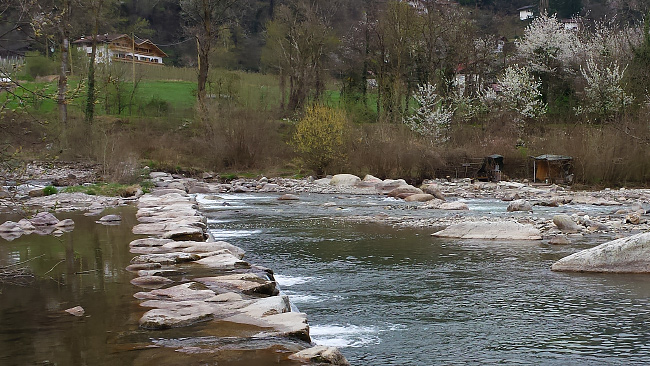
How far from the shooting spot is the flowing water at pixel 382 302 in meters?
5.42

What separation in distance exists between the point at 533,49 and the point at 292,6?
15.1 metres

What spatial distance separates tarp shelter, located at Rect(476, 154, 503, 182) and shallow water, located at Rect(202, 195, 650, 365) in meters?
15.4

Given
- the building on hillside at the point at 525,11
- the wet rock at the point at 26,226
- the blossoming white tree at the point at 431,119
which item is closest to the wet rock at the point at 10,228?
the wet rock at the point at 26,226

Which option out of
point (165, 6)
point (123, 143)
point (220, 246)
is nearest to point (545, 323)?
point (220, 246)

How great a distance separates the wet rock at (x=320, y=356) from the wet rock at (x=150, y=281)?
254 cm

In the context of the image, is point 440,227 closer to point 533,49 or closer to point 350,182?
point 350,182

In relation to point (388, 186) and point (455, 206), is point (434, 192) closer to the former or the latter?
point (388, 186)

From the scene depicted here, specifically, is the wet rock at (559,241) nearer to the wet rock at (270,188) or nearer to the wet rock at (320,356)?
the wet rock at (320,356)

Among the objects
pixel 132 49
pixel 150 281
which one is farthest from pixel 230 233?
pixel 132 49

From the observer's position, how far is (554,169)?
27.0 meters

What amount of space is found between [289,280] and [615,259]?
4.55m

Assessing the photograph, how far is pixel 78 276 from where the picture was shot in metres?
7.54

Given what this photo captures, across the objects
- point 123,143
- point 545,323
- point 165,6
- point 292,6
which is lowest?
point 545,323

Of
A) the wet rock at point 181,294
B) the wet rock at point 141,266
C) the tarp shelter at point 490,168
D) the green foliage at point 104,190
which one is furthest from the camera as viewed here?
the tarp shelter at point 490,168
